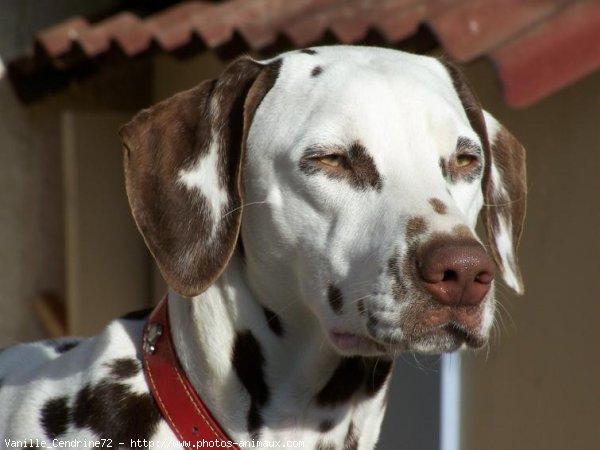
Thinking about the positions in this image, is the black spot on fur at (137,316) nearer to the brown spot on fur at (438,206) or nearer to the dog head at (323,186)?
the dog head at (323,186)

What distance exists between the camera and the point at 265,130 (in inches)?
118

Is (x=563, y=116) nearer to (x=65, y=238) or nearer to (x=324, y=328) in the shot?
(x=324, y=328)

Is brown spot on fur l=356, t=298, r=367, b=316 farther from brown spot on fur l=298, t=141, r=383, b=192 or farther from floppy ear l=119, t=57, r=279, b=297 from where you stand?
floppy ear l=119, t=57, r=279, b=297

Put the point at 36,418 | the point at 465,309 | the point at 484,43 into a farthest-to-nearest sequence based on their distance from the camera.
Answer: the point at 484,43, the point at 36,418, the point at 465,309

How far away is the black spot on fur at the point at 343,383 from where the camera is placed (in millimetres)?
3016

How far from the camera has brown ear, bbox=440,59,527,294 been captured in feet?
10.6

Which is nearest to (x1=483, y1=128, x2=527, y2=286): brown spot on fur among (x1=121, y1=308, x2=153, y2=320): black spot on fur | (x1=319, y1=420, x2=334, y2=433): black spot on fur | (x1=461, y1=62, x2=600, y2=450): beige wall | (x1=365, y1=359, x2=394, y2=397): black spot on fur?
(x1=365, y1=359, x2=394, y2=397): black spot on fur

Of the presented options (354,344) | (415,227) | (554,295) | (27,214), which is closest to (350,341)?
(354,344)

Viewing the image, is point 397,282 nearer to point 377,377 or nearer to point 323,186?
point 323,186

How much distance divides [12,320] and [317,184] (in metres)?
4.83

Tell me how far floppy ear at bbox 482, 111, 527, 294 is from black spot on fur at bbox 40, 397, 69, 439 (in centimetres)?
118

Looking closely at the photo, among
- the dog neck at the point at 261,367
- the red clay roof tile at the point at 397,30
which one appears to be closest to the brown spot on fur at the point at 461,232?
the dog neck at the point at 261,367

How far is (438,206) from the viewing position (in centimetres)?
275

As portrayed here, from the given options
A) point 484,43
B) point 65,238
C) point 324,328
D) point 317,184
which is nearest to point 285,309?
point 324,328
